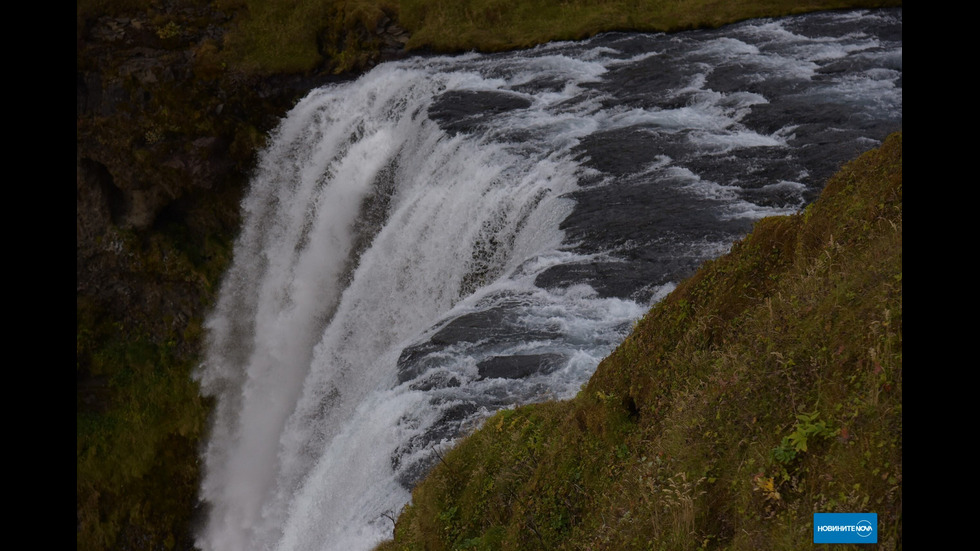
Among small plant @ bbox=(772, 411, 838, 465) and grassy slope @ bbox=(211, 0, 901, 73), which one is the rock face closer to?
grassy slope @ bbox=(211, 0, 901, 73)

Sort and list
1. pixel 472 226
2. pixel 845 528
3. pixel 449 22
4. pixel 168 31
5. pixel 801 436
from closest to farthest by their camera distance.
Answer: pixel 845 528
pixel 801 436
pixel 472 226
pixel 168 31
pixel 449 22

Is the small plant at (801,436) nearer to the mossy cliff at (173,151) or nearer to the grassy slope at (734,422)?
the grassy slope at (734,422)

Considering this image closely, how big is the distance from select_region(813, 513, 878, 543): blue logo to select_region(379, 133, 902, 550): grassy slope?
6 cm

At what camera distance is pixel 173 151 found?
1138 inches

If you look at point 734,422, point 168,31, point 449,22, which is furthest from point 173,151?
point 734,422

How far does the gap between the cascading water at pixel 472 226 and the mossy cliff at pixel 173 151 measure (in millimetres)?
1422

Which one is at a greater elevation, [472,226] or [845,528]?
[845,528]

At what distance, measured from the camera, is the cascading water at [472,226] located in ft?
45.0

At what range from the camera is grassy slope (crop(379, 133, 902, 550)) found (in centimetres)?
547

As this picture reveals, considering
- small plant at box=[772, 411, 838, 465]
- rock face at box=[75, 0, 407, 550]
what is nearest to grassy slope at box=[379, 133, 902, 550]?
small plant at box=[772, 411, 838, 465]

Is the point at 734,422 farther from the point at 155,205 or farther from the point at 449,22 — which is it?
the point at 155,205

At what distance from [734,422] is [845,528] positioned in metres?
1.51

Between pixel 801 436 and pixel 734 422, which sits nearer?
pixel 801 436

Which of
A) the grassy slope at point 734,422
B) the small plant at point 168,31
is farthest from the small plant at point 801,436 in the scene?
the small plant at point 168,31
